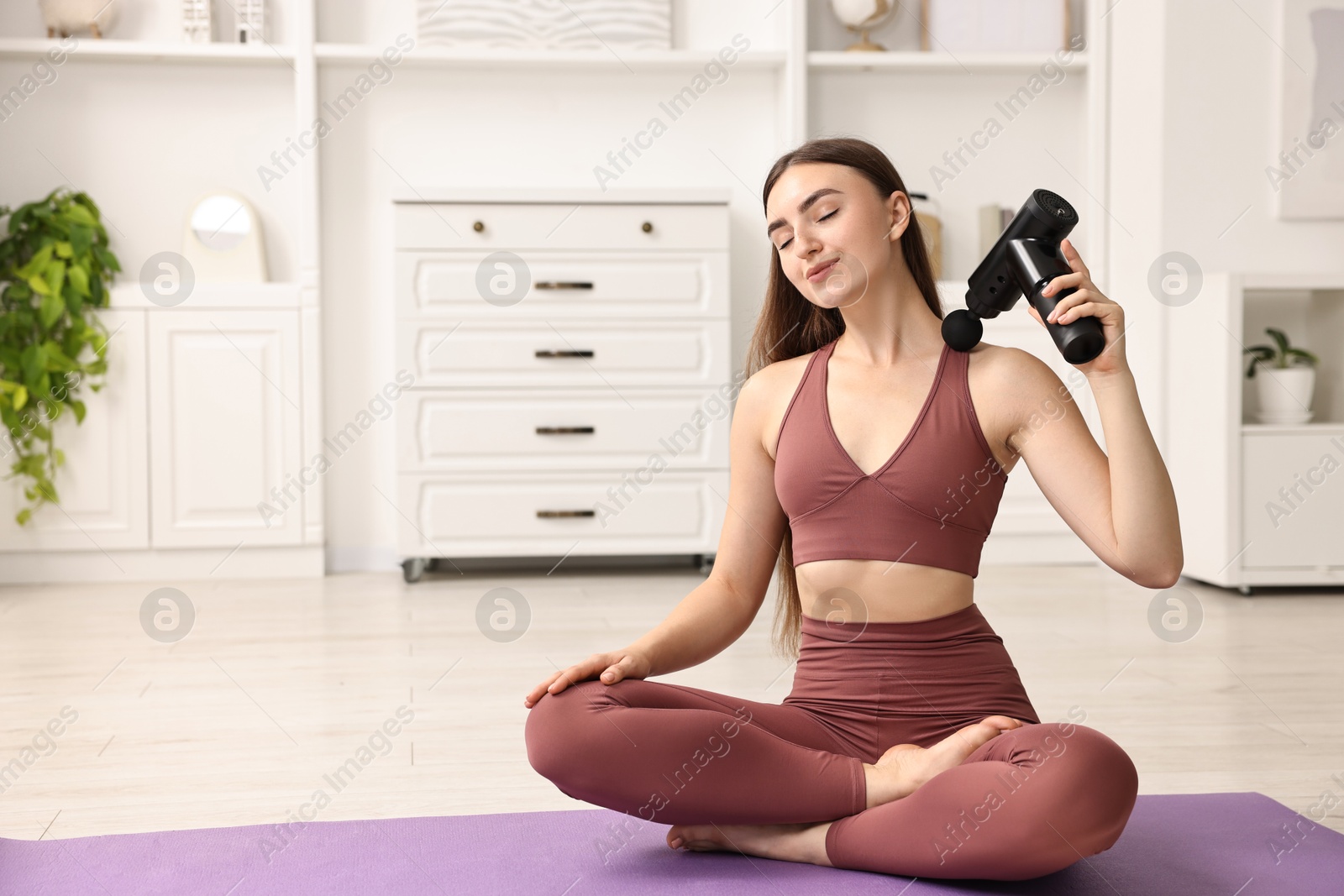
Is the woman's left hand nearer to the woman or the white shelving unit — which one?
the woman

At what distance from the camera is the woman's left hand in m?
1.14

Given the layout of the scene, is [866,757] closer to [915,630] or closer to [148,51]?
[915,630]

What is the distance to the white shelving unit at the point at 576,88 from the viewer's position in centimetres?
379

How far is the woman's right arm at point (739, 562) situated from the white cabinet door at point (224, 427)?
8.46ft

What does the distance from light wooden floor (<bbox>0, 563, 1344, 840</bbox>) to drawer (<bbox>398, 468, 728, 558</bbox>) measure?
125 millimetres

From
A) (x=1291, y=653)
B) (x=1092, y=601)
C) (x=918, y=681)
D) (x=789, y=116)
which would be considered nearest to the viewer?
(x=918, y=681)

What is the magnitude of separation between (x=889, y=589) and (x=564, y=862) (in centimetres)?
47

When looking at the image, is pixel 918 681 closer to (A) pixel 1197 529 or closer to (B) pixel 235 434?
(A) pixel 1197 529

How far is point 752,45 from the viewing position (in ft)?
13.3

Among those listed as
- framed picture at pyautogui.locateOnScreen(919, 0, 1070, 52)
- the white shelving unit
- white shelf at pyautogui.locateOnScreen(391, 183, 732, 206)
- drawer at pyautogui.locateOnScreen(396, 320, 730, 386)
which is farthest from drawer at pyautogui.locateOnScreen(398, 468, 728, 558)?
framed picture at pyautogui.locateOnScreen(919, 0, 1070, 52)

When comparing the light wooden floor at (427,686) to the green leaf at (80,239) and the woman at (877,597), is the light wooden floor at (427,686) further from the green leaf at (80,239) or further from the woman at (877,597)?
the green leaf at (80,239)

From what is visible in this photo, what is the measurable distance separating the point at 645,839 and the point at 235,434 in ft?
8.94

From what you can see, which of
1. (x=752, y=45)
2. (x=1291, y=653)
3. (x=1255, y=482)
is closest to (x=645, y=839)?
(x=1291, y=653)

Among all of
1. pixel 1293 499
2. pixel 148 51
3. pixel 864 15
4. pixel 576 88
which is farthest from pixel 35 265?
pixel 1293 499
